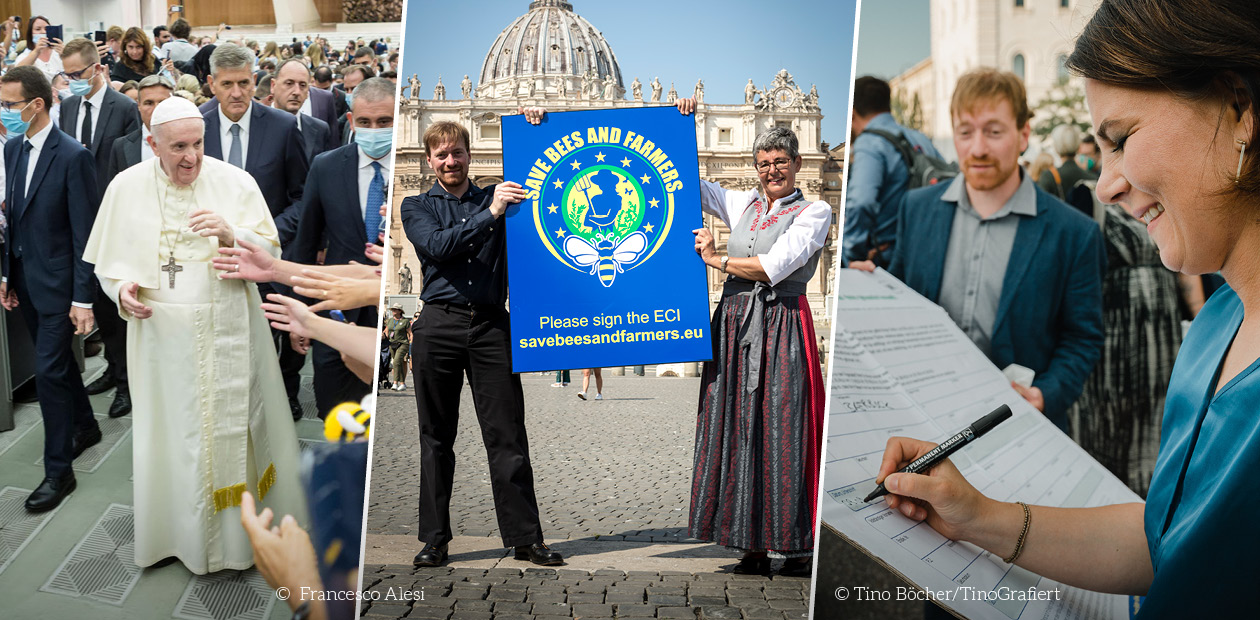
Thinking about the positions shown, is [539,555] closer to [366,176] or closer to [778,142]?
[366,176]

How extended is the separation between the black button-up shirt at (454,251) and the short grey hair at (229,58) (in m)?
0.71

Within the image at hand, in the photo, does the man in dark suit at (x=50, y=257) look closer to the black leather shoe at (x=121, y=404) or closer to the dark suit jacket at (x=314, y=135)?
the black leather shoe at (x=121, y=404)

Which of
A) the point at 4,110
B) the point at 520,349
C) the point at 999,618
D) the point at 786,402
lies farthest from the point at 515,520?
the point at 4,110

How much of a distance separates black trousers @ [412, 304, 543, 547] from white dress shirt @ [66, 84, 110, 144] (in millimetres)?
1251

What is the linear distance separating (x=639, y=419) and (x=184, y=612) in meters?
2.09

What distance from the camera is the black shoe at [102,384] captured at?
3.18 m

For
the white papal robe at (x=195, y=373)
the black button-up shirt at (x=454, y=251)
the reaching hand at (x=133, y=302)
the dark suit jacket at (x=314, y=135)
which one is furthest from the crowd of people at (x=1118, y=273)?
the reaching hand at (x=133, y=302)

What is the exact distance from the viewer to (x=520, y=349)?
3.28 m

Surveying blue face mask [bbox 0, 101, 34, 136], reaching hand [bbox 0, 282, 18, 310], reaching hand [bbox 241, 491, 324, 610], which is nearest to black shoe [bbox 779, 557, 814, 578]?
reaching hand [bbox 241, 491, 324, 610]

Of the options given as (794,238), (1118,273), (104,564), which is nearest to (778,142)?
(794,238)

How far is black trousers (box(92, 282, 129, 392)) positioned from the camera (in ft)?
10.3

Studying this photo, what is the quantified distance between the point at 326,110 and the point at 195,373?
95 centimetres

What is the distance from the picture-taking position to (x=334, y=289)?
9.77ft

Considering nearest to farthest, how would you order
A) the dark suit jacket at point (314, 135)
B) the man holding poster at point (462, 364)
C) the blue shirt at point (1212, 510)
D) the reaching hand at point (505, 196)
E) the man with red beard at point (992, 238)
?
the blue shirt at point (1212, 510) → the man with red beard at point (992, 238) → the dark suit jacket at point (314, 135) → the reaching hand at point (505, 196) → the man holding poster at point (462, 364)
